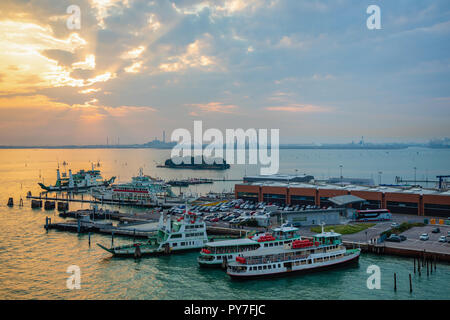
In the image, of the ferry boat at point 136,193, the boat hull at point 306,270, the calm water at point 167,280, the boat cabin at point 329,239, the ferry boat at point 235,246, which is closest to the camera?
the calm water at point 167,280

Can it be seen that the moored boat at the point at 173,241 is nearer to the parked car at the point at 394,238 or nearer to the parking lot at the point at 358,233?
the parking lot at the point at 358,233

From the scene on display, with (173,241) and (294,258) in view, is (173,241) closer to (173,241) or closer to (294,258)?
(173,241)

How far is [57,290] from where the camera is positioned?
18969mm

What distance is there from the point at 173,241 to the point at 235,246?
5207 mm

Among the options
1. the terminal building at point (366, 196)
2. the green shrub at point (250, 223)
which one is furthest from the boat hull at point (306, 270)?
the terminal building at point (366, 196)

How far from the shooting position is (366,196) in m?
38.6

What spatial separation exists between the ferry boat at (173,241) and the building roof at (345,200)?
1633 cm

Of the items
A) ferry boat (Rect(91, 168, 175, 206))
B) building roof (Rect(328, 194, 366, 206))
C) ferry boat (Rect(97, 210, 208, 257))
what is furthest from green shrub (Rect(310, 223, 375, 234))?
ferry boat (Rect(91, 168, 175, 206))

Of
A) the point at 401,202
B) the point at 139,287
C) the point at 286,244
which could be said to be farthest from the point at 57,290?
the point at 401,202

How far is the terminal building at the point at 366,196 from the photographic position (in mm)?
35531

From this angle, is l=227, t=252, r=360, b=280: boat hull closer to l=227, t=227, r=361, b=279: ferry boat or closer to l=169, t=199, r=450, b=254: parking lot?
l=227, t=227, r=361, b=279: ferry boat

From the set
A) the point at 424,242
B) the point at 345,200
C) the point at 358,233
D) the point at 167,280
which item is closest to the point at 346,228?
the point at 358,233

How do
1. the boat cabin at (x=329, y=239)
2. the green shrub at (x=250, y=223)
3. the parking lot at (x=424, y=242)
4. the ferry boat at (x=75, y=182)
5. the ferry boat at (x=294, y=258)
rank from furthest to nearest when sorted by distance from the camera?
the ferry boat at (x=75, y=182) < the green shrub at (x=250, y=223) < the parking lot at (x=424, y=242) < the boat cabin at (x=329, y=239) < the ferry boat at (x=294, y=258)
